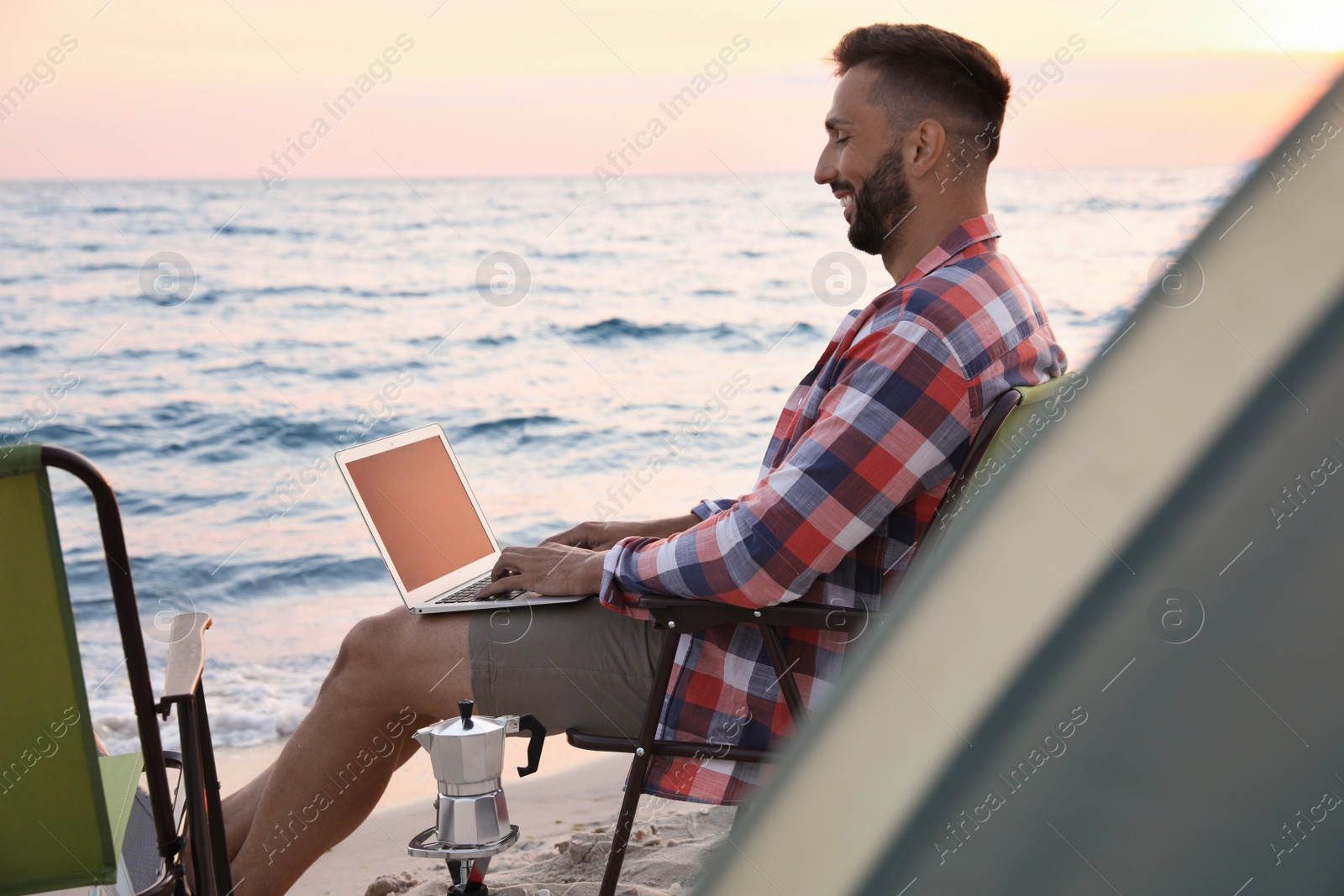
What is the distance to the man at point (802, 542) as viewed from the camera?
198 cm

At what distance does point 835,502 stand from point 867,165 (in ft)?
2.59

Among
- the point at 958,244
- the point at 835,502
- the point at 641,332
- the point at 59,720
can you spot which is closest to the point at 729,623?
the point at 835,502

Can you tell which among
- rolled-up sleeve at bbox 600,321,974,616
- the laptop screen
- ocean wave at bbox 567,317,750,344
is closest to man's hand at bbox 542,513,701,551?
the laptop screen

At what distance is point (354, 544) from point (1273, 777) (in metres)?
7.35

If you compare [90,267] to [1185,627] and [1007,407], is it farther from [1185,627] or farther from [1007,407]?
[1185,627]

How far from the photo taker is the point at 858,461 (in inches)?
77.5

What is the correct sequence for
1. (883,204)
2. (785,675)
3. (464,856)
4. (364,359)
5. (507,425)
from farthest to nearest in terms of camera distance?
(364,359) → (507,425) → (883,204) → (785,675) → (464,856)

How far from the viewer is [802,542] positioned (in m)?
1.98

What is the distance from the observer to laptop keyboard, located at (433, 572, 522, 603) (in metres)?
2.31

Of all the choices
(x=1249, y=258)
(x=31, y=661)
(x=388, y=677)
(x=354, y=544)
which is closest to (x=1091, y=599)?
(x=1249, y=258)

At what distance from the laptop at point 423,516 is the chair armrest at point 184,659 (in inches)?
19.1

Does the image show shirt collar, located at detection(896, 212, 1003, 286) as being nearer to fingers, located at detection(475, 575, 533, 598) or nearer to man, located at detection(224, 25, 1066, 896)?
man, located at detection(224, 25, 1066, 896)

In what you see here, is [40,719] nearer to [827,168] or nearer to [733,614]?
[733,614]

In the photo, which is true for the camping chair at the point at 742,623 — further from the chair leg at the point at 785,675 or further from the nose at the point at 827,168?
the nose at the point at 827,168
